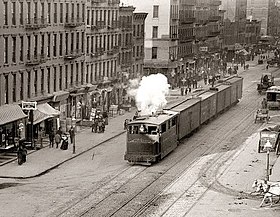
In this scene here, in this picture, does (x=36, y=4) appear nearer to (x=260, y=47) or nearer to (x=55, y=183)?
(x=55, y=183)

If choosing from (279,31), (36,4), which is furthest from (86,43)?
(279,31)

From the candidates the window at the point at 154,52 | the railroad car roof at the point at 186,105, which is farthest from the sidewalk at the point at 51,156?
the window at the point at 154,52

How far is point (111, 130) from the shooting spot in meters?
64.8

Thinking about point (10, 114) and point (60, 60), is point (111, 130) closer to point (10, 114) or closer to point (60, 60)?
point (60, 60)

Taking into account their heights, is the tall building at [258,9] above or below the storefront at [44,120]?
above

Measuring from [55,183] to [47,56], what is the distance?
23.1m

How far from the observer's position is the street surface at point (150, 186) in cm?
3628

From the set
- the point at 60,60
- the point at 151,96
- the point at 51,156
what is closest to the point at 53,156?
the point at 51,156

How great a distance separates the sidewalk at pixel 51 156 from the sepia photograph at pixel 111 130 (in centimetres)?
8

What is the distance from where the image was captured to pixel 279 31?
18050 centimetres

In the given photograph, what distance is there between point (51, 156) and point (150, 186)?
10.9 metres

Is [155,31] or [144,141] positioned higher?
[155,31]

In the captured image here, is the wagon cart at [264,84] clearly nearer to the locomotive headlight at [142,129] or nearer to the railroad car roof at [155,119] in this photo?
the railroad car roof at [155,119]

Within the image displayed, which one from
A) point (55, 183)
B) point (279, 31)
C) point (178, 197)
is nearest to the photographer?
point (178, 197)
